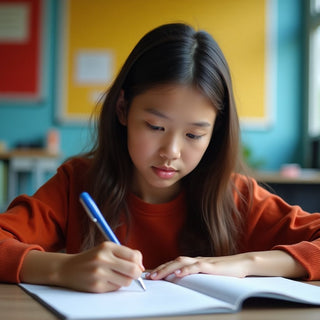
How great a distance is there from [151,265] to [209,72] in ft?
1.62

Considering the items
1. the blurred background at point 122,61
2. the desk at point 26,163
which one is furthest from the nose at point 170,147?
the blurred background at point 122,61

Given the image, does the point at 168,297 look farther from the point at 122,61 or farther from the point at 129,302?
the point at 122,61

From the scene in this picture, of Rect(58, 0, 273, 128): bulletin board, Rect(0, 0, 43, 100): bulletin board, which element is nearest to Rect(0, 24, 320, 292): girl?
Rect(58, 0, 273, 128): bulletin board

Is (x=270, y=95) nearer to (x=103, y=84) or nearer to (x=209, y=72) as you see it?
(x=103, y=84)

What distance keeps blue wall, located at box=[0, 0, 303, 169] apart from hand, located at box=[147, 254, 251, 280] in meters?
3.25

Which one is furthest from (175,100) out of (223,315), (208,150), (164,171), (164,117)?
(223,315)

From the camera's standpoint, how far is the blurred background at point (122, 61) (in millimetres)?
4066

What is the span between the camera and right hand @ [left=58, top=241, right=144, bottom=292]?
711mm

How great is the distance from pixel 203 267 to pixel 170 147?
0.89ft

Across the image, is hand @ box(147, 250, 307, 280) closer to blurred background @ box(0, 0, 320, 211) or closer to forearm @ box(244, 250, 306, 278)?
forearm @ box(244, 250, 306, 278)

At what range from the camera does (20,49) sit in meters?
4.14

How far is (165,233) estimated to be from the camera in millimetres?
1242

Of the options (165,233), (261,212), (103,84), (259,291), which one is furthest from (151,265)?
(103,84)

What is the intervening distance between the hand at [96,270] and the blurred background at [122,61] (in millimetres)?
3336
